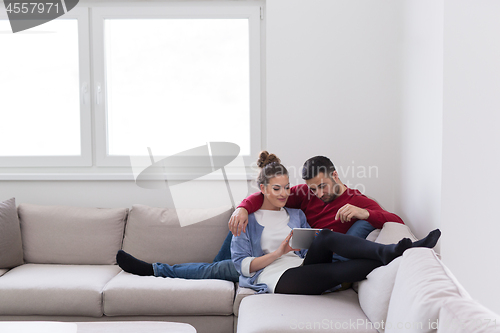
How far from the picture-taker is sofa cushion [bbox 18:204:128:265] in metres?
2.79

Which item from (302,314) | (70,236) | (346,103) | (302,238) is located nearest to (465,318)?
(302,314)

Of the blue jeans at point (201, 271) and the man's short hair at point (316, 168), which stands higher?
the man's short hair at point (316, 168)

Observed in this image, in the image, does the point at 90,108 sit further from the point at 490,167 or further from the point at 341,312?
the point at 490,167

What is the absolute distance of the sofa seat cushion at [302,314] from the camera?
67.2 inches

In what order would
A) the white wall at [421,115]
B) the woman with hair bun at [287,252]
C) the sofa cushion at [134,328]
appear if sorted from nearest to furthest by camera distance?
the sofa cushion at [134,328]
the woman with hair bun at [287,252]
the white wall at [421,115]

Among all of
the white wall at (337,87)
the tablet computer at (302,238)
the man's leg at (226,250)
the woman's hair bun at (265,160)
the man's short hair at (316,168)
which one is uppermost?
the white wall at (337,87)

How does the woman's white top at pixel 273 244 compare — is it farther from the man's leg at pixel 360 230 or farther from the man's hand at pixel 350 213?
the man's hand at pixel 350 213

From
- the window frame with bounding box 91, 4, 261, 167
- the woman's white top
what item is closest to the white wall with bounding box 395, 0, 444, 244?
the woman's white top

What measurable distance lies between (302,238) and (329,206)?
0.40 metres

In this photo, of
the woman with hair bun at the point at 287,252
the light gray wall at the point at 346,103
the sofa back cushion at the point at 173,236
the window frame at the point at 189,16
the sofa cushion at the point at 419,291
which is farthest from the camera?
the window frame at the point at 189,16

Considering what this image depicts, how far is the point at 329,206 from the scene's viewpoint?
247 centimetres

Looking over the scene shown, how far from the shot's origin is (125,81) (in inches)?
130

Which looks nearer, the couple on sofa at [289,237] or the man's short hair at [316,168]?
the couple on sofa at [289,237]

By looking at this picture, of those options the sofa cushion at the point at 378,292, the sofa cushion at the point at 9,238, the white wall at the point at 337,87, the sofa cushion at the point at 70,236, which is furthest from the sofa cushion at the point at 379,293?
the sofa cushion at the point at 9,238
